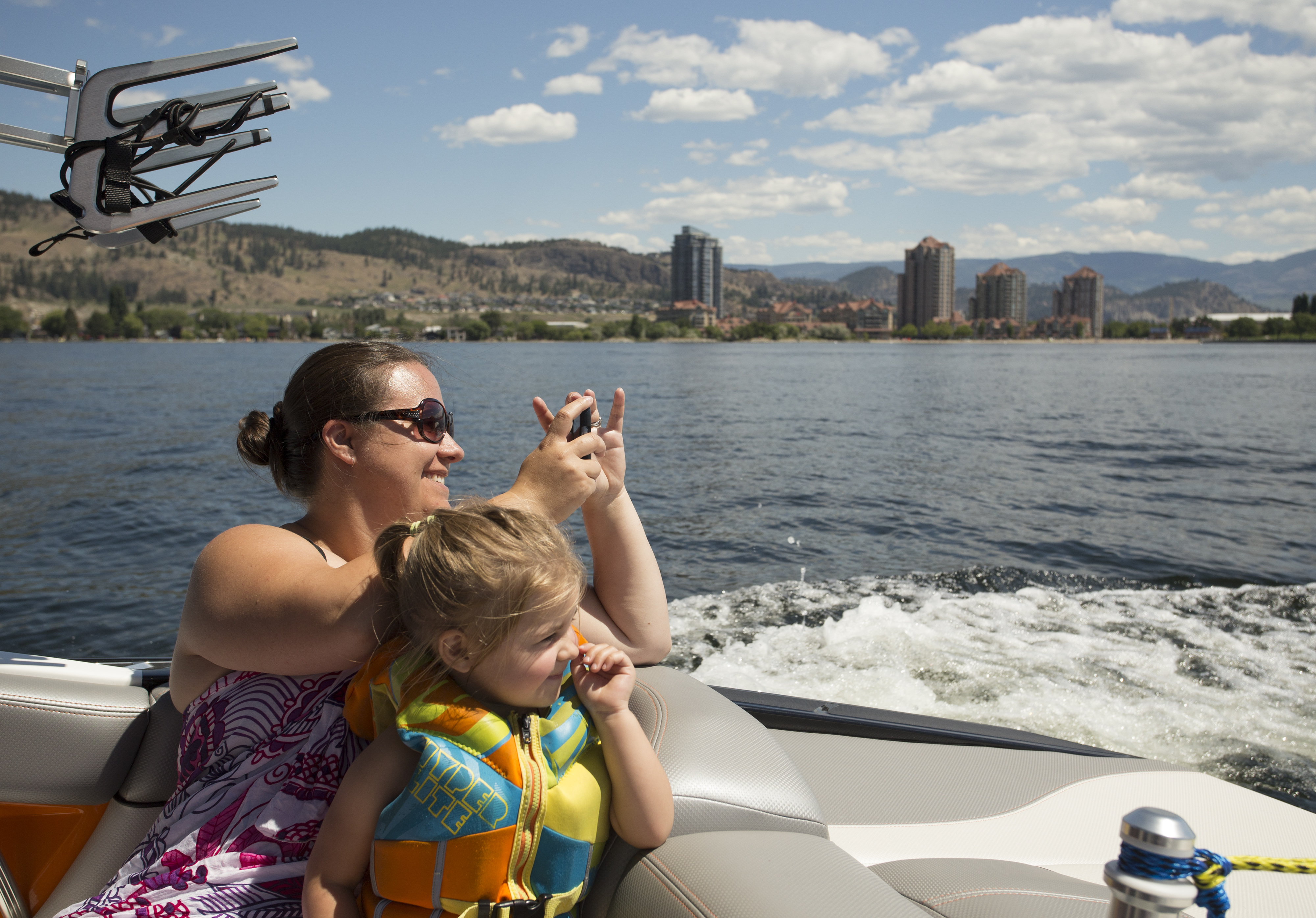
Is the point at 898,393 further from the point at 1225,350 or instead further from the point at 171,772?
the point at 1225,350

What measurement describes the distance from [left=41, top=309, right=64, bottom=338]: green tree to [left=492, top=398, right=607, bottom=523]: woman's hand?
152560 mm

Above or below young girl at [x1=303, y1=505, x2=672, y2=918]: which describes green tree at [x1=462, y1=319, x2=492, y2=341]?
above

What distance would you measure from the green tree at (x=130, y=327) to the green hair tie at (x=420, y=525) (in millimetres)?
146982

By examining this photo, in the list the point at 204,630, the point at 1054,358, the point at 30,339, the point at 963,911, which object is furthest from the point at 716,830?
the point at 30,339

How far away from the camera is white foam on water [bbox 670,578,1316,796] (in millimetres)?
5691

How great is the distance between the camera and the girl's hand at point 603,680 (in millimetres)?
1654

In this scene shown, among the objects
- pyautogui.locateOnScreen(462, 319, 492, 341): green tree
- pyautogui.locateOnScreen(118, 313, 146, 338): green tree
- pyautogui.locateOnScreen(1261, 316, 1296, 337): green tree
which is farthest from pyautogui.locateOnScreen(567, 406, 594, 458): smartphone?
pyautogui.locateOnScreen(1261, 316, 1296, 337): green tree

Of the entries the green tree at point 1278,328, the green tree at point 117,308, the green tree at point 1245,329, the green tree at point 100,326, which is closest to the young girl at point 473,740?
the green tree at point 100,326

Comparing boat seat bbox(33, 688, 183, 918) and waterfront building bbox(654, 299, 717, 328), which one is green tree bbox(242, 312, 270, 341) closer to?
waterfront building bbox(654, 299, 717, 328)

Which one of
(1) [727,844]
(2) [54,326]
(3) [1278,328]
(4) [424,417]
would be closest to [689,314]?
(3) [1278,328]

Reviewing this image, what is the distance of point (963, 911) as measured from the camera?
1909 mm

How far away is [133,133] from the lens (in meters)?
1.87

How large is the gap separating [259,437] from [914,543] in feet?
36.6

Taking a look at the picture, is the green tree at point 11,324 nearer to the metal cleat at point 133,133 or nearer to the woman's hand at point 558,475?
the metal cleat at point 133,133
